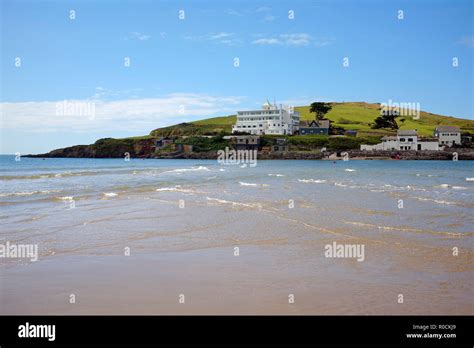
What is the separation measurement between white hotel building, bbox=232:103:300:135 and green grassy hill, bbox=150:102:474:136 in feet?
27.7

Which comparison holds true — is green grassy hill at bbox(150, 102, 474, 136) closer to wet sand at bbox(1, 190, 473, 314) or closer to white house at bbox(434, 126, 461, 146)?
white house at bbox(434, 126, 461, 146)

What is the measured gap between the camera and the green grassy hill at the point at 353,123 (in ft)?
474

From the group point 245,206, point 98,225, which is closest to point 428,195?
point 245,206

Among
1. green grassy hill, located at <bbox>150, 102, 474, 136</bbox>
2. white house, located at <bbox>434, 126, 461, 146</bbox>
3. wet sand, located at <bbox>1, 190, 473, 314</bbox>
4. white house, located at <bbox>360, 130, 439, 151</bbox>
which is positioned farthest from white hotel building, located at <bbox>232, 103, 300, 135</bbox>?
wet sand, located at <bbox>1, 190, 473, 314</bbox>

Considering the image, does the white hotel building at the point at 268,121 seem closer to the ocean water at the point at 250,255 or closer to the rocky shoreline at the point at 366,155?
the rocky shoreline at the point at 366,155

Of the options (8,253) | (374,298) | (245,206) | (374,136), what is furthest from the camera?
(374,136)

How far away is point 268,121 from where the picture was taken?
136 meters

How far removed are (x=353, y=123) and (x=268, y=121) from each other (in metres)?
40.6

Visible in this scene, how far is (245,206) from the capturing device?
2284 centimetres

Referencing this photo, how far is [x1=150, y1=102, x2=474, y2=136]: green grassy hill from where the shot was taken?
5687 inches

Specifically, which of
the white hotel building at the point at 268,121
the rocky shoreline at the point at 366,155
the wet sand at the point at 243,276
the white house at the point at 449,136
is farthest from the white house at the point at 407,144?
the wet sand at the point at 243,276
